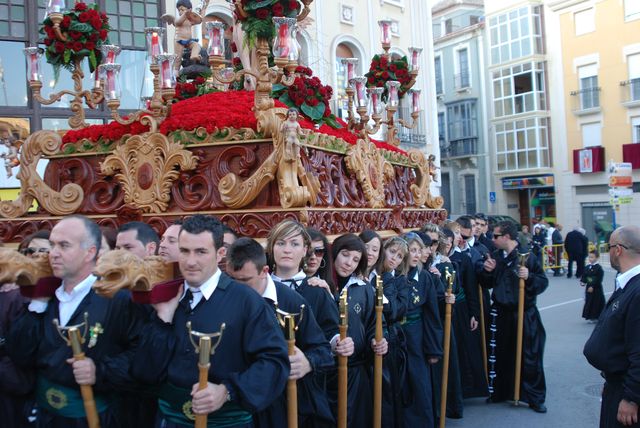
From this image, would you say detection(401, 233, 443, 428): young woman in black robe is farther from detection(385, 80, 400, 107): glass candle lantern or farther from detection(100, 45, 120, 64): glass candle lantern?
detection(100, 45, 120, 64): glass candle lantern

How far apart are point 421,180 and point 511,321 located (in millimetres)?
2566

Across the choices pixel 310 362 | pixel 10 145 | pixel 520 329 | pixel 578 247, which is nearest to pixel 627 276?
pixel 310 362

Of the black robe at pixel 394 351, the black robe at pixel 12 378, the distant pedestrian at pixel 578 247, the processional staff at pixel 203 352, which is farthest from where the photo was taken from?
the distant pedestrian at pixel 578 247

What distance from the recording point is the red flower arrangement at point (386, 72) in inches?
362

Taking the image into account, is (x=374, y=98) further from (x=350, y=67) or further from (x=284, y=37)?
(x=284, y=37)

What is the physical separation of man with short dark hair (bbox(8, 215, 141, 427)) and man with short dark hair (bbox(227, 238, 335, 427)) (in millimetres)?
608

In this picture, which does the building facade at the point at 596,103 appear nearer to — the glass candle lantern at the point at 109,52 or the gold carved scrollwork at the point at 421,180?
the gold carved scrollwork at the point at 421,180

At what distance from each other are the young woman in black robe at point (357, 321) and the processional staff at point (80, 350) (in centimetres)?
189

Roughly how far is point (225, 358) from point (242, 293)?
0.30 meters

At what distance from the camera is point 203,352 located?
281 cm

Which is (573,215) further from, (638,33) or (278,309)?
(278,309)

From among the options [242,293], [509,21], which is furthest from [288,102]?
[509,21]

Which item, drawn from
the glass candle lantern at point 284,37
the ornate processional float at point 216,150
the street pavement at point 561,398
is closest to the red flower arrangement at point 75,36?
the ornate processional float at point 216,150

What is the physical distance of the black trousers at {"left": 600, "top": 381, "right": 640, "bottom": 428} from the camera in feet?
13.5
